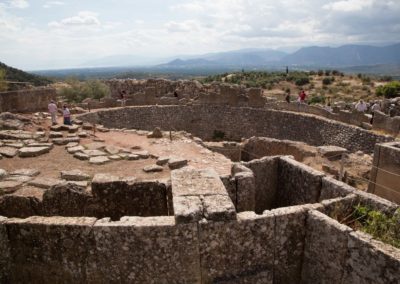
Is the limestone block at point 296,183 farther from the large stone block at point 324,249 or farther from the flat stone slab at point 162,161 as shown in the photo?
the flat stone slab at point 162,161

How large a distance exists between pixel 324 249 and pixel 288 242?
440 mm

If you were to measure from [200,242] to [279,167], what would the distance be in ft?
10.6

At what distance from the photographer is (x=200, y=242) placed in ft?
14.0

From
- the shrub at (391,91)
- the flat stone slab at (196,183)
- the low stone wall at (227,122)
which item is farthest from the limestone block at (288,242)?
the shrub at (391,91)

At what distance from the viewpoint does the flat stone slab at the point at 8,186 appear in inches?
274

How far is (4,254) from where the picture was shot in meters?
4.53

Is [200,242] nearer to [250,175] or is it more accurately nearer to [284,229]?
[284,229]

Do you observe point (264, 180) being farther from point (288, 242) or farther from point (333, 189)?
point (288, 242)

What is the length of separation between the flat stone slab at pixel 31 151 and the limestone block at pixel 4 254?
5543 mm

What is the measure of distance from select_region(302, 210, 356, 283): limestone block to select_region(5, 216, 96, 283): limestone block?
274 centimetres

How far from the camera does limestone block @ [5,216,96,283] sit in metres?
4.34

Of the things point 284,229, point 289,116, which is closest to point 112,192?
point 284,229

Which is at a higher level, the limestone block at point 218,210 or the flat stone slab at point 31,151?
the limestone block at point 218,210

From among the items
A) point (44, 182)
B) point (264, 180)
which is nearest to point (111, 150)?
point (44, 182)
